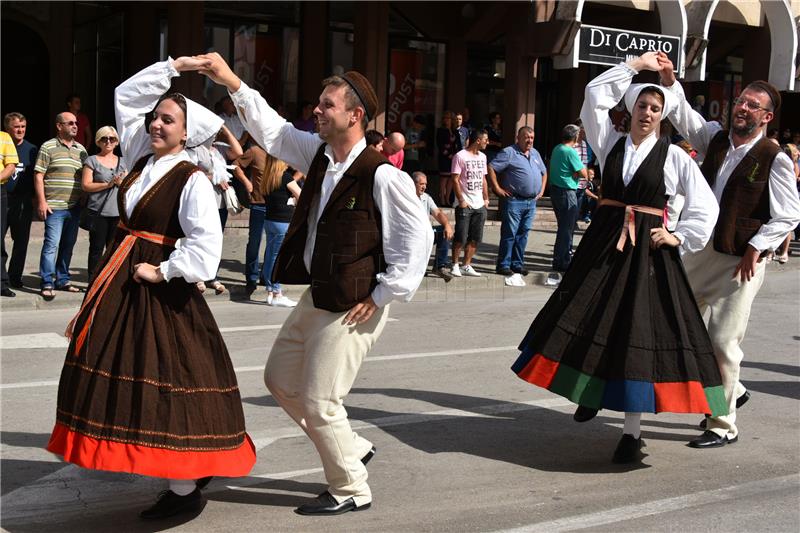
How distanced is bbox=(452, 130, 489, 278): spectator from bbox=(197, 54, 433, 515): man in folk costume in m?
8.57

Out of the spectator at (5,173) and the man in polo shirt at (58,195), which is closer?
the spectator at (5,173)

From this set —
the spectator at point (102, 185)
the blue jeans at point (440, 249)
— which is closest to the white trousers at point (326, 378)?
the spectator at point (102, 185)

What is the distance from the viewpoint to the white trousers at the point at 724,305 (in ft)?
21.5

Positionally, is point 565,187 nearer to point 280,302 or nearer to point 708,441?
point 280,302

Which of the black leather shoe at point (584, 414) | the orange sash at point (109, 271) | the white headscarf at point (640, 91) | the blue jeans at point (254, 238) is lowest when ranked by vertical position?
the black leather shoe at point (584, 414)

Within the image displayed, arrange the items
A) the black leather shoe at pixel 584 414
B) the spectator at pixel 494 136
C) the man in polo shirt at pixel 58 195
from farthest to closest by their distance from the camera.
Answer: the spectator at pixel 494 136 < the man in polo shirt at pixel 58 195 < the black leather shoe at pixel 584 414

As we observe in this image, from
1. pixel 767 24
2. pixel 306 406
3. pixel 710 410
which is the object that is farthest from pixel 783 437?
pixel 767 24

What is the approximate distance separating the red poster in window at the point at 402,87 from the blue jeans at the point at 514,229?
784 centimetres

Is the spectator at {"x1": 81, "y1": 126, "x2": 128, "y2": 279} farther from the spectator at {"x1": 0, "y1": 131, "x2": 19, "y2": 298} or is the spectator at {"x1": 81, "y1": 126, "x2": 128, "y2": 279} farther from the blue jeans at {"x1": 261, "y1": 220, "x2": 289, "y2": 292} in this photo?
the blue jeans at {"x1": 261, "y1": 220, "x2": 289, "y2": 292}

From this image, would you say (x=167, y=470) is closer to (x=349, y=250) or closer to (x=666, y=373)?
(x=349, y=250)

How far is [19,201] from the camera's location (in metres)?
11.9

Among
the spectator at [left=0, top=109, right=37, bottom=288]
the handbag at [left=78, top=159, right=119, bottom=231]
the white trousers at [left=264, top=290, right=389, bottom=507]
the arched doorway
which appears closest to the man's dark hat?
the white trousers at [left=264, top=290, right=389, bottom=507]

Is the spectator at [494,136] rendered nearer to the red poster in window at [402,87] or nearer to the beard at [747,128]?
the red poster in window at [402,87]

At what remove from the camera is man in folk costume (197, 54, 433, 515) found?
5.02 meters
